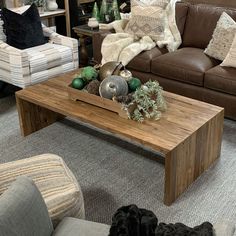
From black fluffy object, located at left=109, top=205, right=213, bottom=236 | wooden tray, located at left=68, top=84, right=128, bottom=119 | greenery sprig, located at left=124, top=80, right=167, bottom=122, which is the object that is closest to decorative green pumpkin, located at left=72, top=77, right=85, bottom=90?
wooden tray, located at left=68, top=84, right=128, bottom=119

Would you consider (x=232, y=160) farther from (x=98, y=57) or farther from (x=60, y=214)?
(x=98, y=57)

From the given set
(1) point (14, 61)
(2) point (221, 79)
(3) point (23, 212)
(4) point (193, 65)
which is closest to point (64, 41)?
(1) point (14, 61)

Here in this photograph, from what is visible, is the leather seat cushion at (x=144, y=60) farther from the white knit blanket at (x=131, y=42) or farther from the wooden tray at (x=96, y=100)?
the wooden tray at (x=96, y=100)

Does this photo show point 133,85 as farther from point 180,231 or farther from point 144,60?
point 180,231

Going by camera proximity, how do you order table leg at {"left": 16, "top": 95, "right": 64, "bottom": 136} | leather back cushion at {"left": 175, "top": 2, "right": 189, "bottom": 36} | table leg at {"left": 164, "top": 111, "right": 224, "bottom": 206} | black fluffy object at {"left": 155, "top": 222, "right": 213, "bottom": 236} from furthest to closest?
1. leather back cushion at {"left": 175, "top": 2, "right": 189, "bottom": 36}
2. table leg at {"left": 16, "top": 95, "right": 64, "bottom": 136}
3. table leg at {"left": 164, "top": 111, "right": 224, "bottom": 206}
4. black fluffy object at {"left": 155, "top": 222, "right": 213, "bottom": 236}

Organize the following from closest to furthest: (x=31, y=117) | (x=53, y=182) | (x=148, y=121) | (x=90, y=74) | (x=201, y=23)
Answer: (x=53, y=182), (x=148, y=121), (x=90, y=74), (x=31, y=117), (x=201, y=23)

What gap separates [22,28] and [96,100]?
154 cm

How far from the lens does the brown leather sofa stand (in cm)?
322

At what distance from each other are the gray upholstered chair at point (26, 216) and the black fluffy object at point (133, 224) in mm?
229

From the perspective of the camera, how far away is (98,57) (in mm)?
4113

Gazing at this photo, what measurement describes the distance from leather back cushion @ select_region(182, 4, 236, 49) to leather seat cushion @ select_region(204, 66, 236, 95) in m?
0.58

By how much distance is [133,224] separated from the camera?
1321mm

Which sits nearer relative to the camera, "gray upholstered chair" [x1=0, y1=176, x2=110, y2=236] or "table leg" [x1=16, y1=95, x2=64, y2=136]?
"gray upholstered chair" [x1=0, y1=176, x2=110, y2=236]

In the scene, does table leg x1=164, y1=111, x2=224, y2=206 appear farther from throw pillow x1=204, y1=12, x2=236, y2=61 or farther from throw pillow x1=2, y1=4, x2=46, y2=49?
throw pillow x1=2, y1=4, x2=46, y2=49
